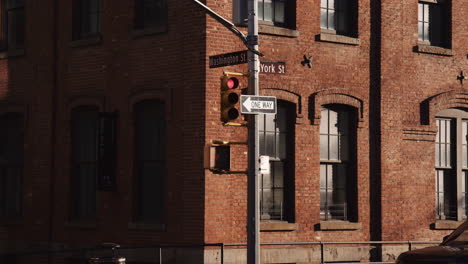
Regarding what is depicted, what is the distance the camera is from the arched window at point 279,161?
2142cm

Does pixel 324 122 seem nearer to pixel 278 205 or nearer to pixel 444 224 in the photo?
pixel 278 205

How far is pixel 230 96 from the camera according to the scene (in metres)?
16.2

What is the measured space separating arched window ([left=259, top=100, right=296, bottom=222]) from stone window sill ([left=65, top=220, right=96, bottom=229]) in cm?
431

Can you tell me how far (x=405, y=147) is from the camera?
76.8 feet

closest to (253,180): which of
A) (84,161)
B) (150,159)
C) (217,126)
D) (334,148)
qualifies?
(217,126)

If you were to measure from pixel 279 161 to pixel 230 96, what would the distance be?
573cm

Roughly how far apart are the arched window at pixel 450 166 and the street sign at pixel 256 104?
29.7 ft

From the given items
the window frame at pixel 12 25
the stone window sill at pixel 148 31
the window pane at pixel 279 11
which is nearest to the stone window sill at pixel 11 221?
the window frame at pixel 12 25

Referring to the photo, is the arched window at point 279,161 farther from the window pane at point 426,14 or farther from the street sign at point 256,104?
the window pane at point 426,14

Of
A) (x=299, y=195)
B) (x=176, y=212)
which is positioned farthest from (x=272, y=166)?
(x=176, y=212)

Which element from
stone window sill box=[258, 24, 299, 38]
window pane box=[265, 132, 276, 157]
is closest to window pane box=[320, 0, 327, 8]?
stone window sill box=[258, 24, 299, 38]

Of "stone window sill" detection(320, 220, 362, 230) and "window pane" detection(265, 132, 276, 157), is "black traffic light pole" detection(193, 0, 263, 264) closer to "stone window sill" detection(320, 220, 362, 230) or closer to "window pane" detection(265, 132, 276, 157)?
"window pane" detection(265, 132, 276, 157)

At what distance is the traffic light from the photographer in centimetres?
1616

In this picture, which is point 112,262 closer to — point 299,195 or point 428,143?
point 299,195
